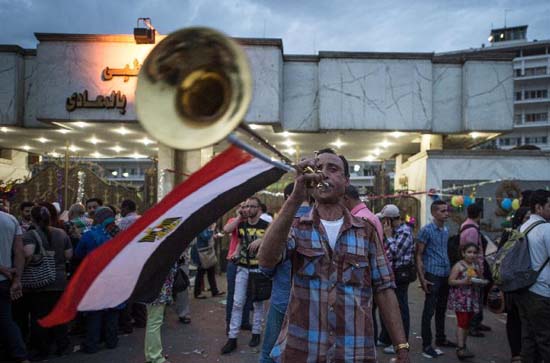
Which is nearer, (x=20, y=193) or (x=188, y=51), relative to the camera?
(x=188, y=51)

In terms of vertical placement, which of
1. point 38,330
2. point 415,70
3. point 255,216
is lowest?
point 38,330

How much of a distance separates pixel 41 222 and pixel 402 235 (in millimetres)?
4731

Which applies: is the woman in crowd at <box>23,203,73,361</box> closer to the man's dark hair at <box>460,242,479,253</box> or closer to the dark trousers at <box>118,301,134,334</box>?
the dark trousers at <box>118,301,134,334</box>

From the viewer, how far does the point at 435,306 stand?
567 centimetres

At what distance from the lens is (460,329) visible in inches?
212

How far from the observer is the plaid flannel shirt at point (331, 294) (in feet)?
7.03

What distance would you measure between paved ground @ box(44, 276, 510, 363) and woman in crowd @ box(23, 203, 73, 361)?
24cm

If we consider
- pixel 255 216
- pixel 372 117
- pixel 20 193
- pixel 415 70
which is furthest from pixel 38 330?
pixel 415 70

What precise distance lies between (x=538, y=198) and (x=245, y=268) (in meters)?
3.59

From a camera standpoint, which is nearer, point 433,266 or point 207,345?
point 433,266

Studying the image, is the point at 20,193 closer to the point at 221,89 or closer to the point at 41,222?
the point at 41,222

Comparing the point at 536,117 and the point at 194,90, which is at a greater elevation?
the point at 536,117

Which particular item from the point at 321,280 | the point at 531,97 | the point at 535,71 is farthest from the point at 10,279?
the point at 535,71

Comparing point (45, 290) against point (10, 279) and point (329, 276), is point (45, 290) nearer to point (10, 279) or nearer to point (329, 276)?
point (10, 279)
